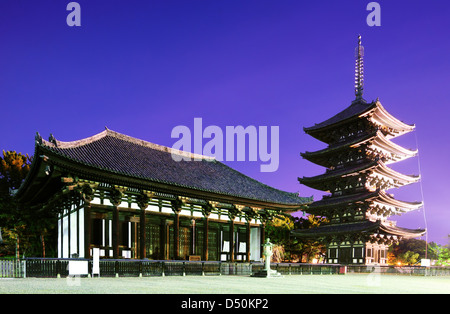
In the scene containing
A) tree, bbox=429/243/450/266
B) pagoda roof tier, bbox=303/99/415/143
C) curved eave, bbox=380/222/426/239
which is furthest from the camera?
tree, bbox=429/243/450/266

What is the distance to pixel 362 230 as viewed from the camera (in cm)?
3753

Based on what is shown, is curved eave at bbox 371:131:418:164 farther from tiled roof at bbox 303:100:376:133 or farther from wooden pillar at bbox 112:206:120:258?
wooden pillar at bbox 112:206:120:258

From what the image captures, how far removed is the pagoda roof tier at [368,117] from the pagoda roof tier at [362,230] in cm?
1059

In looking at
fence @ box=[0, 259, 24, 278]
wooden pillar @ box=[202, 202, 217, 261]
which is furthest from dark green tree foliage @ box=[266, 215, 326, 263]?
fence @ box=[0, 259, 24, 278]

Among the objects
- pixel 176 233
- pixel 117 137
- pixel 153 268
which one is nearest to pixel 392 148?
pixel 176 233

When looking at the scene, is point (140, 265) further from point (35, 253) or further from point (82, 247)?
point (35, 253)

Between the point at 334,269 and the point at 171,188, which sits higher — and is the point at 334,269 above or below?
below

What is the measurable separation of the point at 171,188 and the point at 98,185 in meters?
4.83

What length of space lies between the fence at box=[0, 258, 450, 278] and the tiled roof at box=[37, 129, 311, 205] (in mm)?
5028

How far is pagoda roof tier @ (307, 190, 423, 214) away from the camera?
127ft
